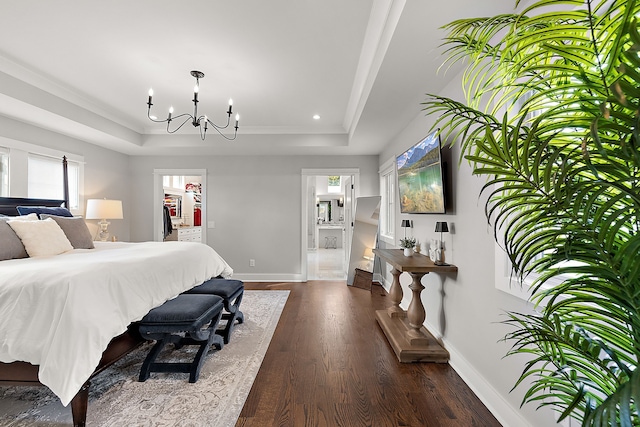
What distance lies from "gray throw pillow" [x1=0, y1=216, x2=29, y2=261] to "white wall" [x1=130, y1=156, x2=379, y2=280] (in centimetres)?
302

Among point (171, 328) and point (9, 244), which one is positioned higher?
point (9, 244)

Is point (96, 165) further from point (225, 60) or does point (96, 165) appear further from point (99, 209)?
point (225, 60)

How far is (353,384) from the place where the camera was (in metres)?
2.04

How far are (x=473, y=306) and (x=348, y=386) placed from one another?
1061mm

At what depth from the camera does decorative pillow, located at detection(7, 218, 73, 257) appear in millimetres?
2393

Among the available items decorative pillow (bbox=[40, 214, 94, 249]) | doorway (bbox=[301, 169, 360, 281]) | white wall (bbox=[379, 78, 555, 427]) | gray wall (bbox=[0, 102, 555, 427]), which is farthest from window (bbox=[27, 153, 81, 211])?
white wall (bbox=[379, 78, 555, 427])

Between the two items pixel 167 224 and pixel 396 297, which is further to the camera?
pixel 167 224

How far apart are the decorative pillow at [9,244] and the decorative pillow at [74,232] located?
0.51 m

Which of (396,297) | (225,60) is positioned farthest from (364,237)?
(225,60)

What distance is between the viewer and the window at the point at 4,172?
336cm

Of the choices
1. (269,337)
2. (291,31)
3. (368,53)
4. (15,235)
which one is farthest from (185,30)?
(269,337)

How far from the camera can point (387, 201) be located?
16.3ft

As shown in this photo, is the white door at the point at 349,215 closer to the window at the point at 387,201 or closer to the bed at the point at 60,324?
the window at the point at 387,201

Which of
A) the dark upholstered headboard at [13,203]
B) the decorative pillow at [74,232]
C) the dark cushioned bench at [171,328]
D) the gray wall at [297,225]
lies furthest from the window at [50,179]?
the dark cushioned bench at [171,328]
